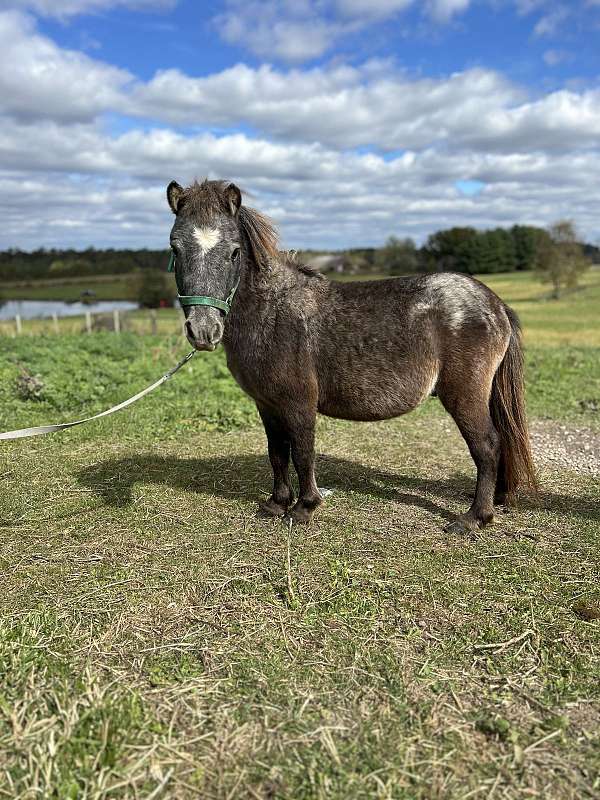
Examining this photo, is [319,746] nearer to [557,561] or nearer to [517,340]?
[557,561]

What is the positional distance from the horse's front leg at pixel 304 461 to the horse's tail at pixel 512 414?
1668 mm

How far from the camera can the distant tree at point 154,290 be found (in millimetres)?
60156

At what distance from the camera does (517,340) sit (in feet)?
16.4

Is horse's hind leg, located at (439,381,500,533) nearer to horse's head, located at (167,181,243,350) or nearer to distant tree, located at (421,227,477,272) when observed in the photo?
horse's head, located at (167,181,243,350)

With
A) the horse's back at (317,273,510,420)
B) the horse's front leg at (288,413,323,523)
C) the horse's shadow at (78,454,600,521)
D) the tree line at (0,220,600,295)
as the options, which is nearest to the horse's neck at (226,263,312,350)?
Answer: the horse's back at (317,273,510,420)

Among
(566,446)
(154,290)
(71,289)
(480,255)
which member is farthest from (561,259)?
(71,289)

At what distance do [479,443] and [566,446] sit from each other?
3.23 m

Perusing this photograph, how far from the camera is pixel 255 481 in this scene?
Answer: 20.3 feet

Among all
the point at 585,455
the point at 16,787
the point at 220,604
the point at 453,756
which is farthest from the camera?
the point at 585,455

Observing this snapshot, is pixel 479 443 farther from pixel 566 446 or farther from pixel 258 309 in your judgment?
pixel 566 446

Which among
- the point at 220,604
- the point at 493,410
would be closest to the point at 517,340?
the point at 493,410

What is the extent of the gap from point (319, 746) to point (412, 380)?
114 inches

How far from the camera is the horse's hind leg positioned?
4758 millimetres

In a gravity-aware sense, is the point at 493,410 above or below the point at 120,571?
above
